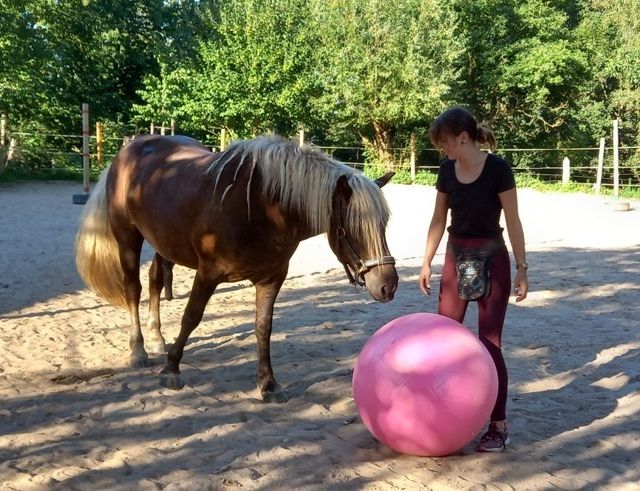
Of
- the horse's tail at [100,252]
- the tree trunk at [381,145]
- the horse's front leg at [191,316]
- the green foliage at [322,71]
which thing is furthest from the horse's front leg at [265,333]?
the tree trunk at [381,145]

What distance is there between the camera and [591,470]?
9.35 ft

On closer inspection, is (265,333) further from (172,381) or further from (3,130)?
(3,130)

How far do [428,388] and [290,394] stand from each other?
1288 millimetres

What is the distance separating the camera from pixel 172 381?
3.92 metres

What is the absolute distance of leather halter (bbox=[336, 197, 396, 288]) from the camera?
10.6 ft

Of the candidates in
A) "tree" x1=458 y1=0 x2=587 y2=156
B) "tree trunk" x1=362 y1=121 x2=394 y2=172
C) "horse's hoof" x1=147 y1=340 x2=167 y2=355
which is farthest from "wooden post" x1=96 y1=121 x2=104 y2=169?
"tree" x1=458 y1=0 x2=587 y2=156

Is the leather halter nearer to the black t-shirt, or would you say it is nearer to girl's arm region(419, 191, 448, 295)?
girl's arm region(419, 191, 448, 295)

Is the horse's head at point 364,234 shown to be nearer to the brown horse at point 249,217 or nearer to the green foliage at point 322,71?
the brown horse at point 249,217

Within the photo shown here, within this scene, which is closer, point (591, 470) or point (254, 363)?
point (591, 470)

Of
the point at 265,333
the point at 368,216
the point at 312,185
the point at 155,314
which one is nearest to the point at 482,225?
the point at 368,216

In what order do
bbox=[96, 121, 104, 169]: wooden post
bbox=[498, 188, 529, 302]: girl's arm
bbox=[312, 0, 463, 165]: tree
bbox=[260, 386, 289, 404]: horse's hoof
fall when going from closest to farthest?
bbox=[498, 188, 529, 302]: girl's arm, bbox=[260, 386, 289, 404]: horse's hoof, bbox=[96, 121, 104, 169]: wooden post, bbox=[312, 0, 463, 165]: tree

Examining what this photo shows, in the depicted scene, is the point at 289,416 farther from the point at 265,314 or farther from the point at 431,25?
the point at 431,25

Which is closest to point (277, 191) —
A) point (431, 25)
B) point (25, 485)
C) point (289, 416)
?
point (289, 416)

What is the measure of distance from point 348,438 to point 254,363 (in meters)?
1.41
